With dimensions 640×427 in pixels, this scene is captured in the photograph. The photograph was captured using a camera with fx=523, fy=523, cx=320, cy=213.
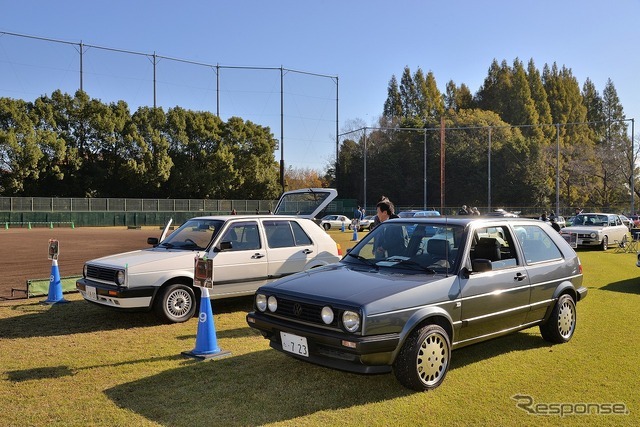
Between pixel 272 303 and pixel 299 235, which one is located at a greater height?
pixel 299 235

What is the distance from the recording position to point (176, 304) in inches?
305

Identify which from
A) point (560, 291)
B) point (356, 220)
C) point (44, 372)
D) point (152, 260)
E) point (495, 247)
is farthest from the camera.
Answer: point (356, 220)

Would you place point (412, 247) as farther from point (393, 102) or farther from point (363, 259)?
point (393, 102)

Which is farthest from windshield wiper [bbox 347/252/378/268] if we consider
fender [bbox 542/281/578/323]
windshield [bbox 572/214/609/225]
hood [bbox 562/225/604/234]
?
windshield [bbox 572/214/609/225]

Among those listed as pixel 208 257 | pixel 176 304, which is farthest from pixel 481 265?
pixel 176 304

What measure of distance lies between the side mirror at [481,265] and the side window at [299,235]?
418cm

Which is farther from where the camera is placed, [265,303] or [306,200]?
[306,200]

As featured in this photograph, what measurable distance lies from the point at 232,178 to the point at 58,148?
17306 millimetres

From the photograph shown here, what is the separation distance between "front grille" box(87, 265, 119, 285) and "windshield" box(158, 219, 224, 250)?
1.14 meters

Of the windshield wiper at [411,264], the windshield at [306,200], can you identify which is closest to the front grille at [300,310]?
the windshield wiper at [411,264]

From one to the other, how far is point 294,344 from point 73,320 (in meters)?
4.73

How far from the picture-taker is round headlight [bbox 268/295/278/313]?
5146 millimetres

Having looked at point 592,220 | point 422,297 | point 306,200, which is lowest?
point 422,297

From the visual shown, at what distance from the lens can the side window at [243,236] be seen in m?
8.31
